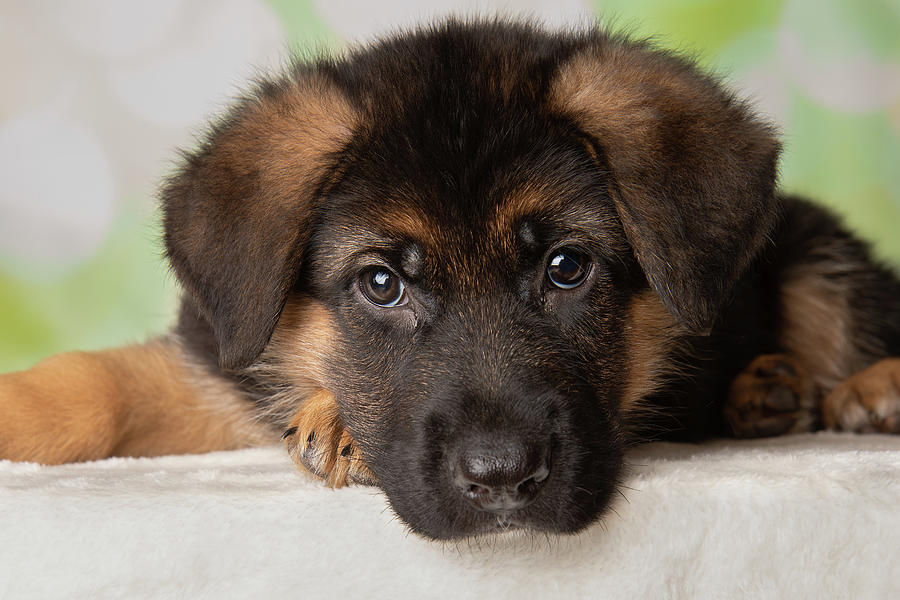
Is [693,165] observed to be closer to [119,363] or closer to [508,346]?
[508,346]

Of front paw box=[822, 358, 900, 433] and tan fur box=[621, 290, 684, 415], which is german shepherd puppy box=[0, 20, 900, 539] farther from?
front paw box=[822, 358, 900, 433]

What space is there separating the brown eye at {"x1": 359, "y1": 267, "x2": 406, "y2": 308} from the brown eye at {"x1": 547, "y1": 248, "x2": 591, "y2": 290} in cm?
45

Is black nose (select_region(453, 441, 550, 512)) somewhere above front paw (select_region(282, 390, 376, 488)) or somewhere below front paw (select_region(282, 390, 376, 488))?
above

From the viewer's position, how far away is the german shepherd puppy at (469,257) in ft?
8.97

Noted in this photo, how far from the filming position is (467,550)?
8.94 feet

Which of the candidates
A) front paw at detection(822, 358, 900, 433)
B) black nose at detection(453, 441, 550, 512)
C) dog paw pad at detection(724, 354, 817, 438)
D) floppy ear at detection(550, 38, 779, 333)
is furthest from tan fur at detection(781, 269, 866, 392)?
black nose at detection(453, 441, 550, 512)

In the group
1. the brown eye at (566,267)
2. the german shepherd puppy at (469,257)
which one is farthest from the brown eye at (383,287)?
the brown eye at (566,267)

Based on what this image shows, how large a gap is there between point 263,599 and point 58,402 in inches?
50.7

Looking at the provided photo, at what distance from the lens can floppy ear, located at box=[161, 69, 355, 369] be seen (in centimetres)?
302

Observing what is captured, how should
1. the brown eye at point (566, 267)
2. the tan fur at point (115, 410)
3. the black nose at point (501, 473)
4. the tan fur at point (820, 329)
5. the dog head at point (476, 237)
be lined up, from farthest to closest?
the tan fur at point (820, 329), the tan fur at point (115, 410), the brown eye at point (566, 267), the dog head at point (476, 237), the black nose at point (501, 473)

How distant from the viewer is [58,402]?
11.6 feet

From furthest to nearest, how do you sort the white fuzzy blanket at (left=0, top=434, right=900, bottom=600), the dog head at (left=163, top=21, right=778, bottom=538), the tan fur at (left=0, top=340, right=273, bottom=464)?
the tan fur at (left=0, top=340, right=273, bottom=464)
the dog head at (left=163, top=21, right=778, bottom=538)
the white fuzzy blanket at (left=0, top=434, right=900, bottom=600)

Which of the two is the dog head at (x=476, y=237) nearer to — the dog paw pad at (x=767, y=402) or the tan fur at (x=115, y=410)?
the tan fur at (x=115, y=410)

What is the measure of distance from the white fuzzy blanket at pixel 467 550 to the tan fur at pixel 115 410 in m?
0.72
